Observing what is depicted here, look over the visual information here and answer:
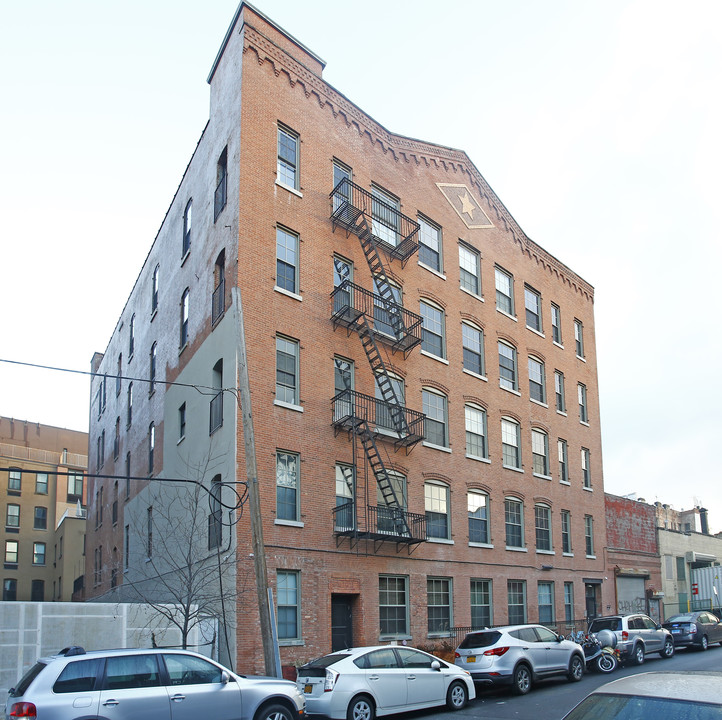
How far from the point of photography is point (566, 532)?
3353cm

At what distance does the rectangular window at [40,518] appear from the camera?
66062 millimetres

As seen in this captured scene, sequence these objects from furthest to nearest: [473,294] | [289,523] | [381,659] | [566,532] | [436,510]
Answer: [566,532]
[473,294]
[436,510]
[289,523]
[381,659]

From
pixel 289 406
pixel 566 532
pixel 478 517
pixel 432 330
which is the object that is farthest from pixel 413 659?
pixel 566 532

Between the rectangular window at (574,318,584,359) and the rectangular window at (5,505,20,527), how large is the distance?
162 feet

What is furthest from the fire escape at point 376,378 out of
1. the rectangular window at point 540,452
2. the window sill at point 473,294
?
the rectangular window at point 540,452

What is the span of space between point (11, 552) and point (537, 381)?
48827 mm

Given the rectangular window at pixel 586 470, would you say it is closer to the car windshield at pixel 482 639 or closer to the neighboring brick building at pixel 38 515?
the car windshield at pixel 482 639

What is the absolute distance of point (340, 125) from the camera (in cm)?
2653

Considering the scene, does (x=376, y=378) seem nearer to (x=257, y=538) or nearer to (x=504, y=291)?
(x=257, y=538)

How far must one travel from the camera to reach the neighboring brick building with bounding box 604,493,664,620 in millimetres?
36625

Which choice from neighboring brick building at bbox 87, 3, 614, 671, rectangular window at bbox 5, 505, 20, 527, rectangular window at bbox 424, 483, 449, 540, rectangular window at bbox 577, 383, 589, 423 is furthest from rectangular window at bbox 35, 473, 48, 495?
rectangular window at bbox 424, 483, 449, 540

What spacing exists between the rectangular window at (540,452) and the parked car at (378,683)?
16.3 meters

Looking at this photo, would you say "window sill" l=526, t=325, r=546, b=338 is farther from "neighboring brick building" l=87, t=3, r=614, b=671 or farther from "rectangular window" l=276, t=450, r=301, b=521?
"rectangular window" l=276, t=450, r=301, b=521

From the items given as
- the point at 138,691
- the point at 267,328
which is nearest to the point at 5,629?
the point at 138,691
